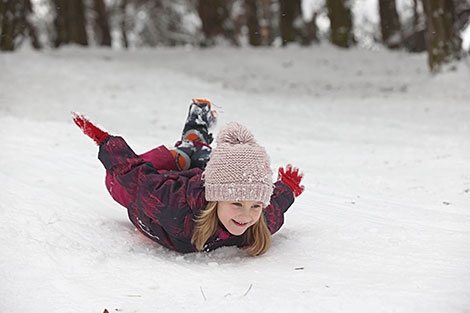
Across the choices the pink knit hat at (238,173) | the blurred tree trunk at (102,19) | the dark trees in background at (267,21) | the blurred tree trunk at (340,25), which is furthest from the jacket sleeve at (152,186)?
the dark trees in background at (267,21)

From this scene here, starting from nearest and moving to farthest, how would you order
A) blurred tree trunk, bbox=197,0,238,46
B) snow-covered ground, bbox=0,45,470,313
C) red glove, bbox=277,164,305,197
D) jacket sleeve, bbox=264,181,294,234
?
snow-covered ground, bbox=0,45,470,313 → jacket sleeve, bbox=264,181,294,234 → red glove, bbox=277,164,305,197 → blurred tree trunk, bbox=197,0,238,46

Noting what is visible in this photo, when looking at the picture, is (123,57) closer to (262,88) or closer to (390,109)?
(262,88)

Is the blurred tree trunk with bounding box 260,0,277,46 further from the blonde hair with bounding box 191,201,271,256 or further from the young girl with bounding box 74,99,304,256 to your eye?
the blonde hair with bounding box 191,201,271,256

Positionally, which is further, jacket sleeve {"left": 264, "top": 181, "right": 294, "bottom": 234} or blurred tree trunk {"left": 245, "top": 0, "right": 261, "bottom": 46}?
blurred tree trunk {"left": 245, "top": 0, "right": 261, "bottom": 46}

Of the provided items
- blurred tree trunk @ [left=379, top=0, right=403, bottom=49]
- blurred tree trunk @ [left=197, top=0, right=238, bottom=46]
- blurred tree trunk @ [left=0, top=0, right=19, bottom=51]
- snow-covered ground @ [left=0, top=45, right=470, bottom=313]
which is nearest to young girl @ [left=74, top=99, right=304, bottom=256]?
snow-covered ground @ [left=0, top=45, right=470, bottom=313]

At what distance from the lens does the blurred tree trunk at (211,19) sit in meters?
13.6

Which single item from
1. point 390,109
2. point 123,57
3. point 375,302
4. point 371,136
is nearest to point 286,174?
point 375,302

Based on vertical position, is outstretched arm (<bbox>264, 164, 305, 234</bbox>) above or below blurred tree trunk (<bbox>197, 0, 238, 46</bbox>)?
below

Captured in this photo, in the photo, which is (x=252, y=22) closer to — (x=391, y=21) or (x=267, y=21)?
(x=391, y=21)

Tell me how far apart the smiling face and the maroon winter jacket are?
0.29 ft

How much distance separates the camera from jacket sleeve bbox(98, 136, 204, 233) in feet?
7.60

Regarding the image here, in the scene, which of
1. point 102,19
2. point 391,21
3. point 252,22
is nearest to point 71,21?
point 102,19

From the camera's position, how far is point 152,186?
2.35 m

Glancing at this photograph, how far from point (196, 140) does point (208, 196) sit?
43.0 inches
